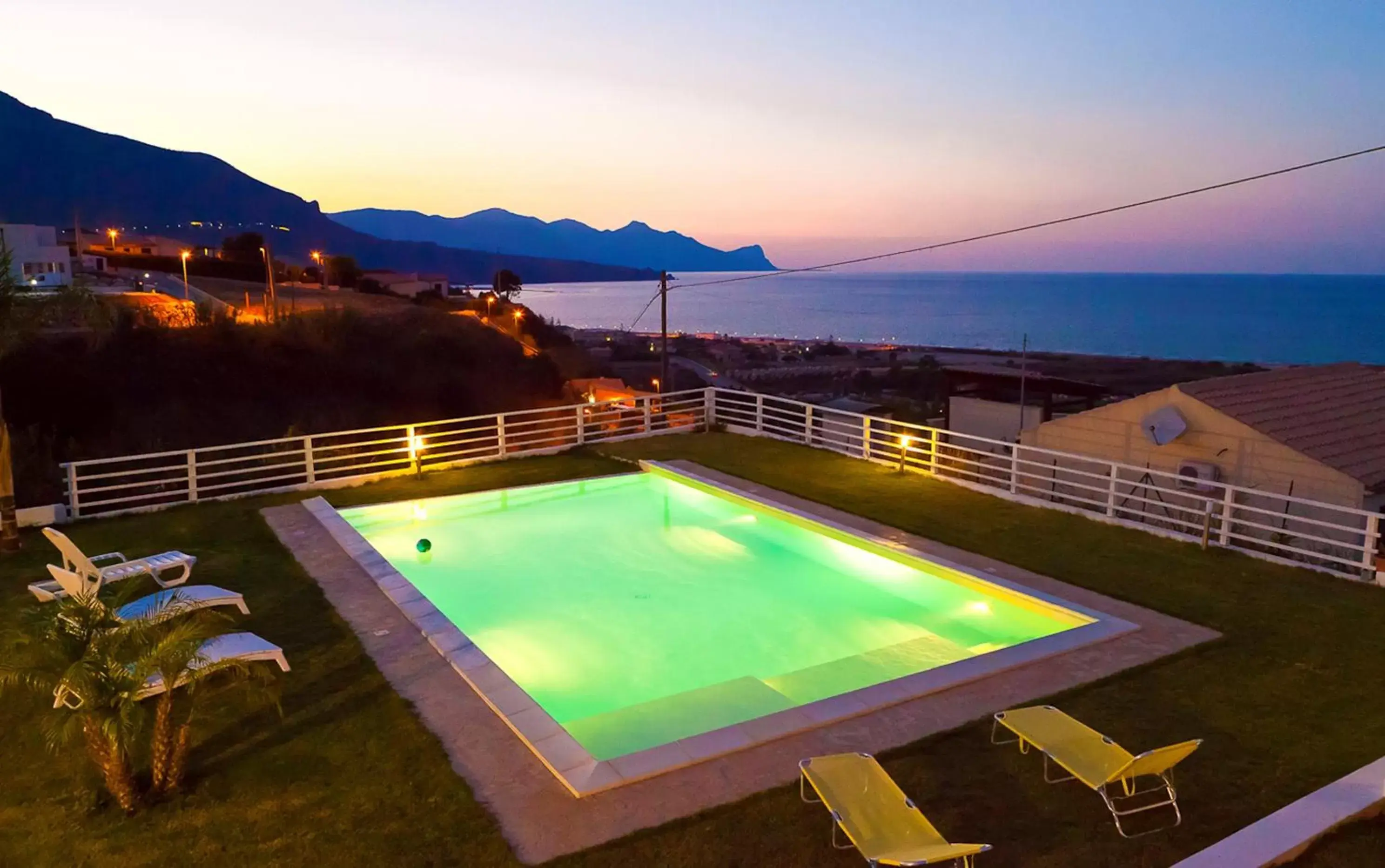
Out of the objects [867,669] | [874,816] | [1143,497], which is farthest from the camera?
[1143,497]

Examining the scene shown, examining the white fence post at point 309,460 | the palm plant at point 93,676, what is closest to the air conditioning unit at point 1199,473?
the palm plant at point 93,676

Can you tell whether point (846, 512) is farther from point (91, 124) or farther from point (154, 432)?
point (91, 124)

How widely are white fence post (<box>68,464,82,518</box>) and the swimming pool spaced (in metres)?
3.30

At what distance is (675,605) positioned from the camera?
32.6ft

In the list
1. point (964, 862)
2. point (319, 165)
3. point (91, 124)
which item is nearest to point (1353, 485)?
point (964, 862)

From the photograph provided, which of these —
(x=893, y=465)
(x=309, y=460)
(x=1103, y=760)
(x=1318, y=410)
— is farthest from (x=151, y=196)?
(x=1103, y=760)

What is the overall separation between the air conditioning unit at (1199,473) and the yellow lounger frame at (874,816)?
949cm

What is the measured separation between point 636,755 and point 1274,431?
1069 cm

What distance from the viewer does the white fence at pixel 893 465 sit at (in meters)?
9.71

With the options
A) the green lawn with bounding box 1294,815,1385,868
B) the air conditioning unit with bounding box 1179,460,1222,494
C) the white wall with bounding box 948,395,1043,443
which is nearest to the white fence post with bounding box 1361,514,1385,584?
the air conditioning unit with bounding box 1179,460,1222,494

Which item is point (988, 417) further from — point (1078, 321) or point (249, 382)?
point (1078, 321)

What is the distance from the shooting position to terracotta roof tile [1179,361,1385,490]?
11.5 meters

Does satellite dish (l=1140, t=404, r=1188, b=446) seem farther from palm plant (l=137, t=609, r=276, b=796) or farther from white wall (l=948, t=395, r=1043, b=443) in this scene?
palm plant (l=137, t=609, r=276, b=796)

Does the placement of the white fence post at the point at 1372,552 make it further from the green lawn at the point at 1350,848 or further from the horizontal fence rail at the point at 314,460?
the horizontal fence rail at the point at 314,460
